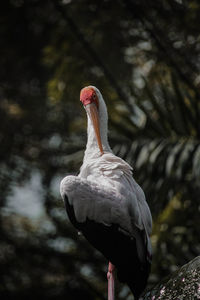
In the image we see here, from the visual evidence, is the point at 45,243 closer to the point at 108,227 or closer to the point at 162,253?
the point at 162,253

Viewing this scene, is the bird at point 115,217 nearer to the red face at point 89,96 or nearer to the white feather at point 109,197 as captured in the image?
the white feather at point 109,197

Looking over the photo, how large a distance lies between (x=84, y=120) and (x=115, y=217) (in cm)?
572

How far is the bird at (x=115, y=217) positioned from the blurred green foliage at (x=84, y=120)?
2611mm

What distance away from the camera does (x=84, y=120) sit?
1200 cm

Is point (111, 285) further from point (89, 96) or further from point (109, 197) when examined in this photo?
point (89, 96)

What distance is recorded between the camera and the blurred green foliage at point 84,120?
9.41m

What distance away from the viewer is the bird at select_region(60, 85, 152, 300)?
6355 mm

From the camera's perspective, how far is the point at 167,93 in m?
9.48

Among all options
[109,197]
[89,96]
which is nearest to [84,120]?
[89,96]

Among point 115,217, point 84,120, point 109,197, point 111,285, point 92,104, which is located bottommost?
point 84,120

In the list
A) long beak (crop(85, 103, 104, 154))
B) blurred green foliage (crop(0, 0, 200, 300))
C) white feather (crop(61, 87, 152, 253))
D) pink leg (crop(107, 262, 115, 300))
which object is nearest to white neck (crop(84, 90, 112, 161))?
long beak (crop(85, 103, 104, 154))

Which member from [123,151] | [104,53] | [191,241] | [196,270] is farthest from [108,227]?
[104,53]

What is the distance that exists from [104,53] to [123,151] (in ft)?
13.2

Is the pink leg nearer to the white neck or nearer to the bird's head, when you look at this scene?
the white neck
